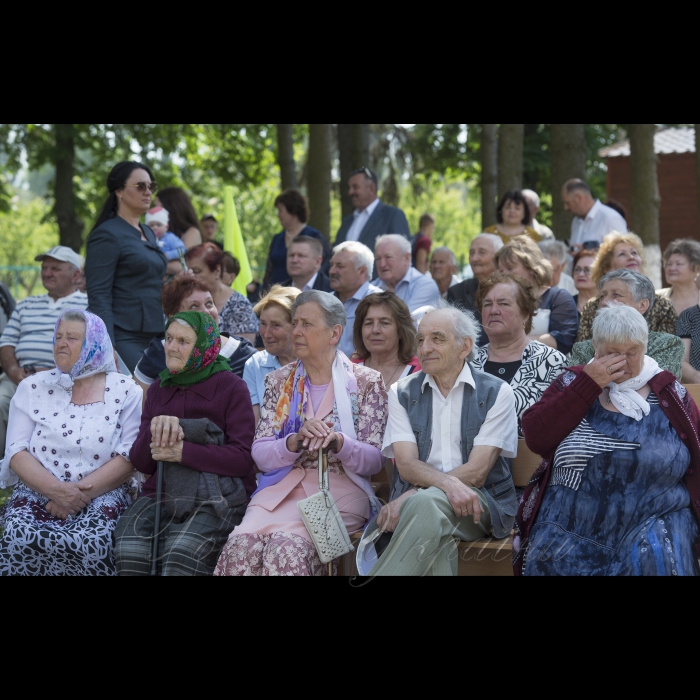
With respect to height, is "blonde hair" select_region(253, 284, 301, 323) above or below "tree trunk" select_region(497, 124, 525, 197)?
below

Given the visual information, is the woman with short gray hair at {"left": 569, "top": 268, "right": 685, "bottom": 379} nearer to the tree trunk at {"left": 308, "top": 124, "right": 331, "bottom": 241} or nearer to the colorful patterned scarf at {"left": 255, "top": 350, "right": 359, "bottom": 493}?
the colorful patterned scarf at {"left": 255, "top": 350, "right": 359, "bottom": 493}

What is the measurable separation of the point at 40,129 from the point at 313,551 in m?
14.5

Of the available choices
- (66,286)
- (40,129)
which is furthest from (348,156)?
(66,286)

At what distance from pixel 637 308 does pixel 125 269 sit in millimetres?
3176

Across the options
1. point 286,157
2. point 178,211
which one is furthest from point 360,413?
point 286,157

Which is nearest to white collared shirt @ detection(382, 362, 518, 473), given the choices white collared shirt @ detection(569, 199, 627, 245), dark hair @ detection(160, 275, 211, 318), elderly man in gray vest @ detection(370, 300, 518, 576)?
elderly man in gray vest @ detection(370, 300, 518, 576)

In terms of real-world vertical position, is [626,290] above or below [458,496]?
above

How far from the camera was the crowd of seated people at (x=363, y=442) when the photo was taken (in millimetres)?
4203

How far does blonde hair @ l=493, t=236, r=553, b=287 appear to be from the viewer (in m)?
6.34

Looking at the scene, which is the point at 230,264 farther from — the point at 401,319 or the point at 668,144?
the point at 668,144

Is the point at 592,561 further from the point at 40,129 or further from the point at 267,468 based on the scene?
the point at 40,129

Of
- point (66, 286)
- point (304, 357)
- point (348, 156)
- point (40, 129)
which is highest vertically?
point (40, 129)

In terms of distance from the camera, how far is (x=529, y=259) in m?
6.35

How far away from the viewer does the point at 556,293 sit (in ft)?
21.6
